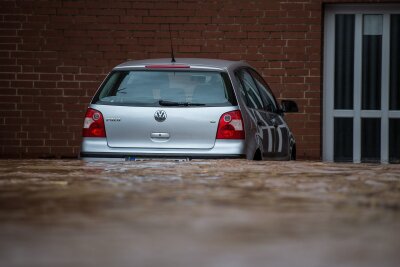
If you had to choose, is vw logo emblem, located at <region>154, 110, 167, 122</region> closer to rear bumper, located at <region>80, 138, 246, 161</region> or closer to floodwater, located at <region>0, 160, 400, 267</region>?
rear bumper, located at <region>80, 138, 246, 161</region>

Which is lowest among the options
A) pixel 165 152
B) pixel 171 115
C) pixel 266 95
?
pixel 165 152

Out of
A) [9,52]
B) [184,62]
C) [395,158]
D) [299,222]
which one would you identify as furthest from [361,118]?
[299,222]

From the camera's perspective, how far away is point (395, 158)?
14.9 m

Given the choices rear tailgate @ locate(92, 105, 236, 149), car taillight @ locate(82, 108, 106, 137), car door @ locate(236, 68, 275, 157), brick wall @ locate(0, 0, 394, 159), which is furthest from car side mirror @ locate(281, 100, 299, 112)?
brick wall @ locate(0, 0, 394, 159)

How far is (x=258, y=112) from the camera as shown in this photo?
32.2 feet

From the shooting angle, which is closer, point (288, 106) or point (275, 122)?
point (275, 122)

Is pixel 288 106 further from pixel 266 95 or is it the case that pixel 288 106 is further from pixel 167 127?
pixel 167 127

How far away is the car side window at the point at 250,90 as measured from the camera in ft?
31.6

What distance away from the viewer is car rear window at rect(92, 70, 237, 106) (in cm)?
902

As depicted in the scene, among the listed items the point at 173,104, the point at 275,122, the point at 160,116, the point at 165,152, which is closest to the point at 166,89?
the point at 173,104

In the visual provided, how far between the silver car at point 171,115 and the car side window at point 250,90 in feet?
0.44

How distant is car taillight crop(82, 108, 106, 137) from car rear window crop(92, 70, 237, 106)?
115 millimetres

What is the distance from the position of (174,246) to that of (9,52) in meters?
14.0

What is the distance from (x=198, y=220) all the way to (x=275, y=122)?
9089 mm
